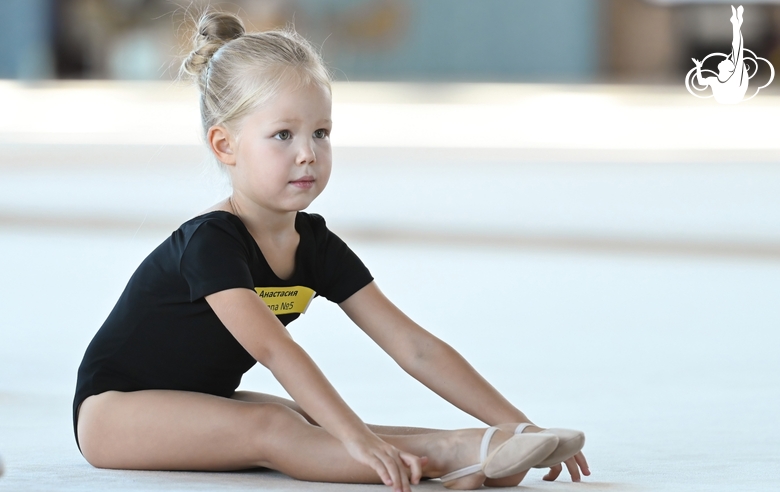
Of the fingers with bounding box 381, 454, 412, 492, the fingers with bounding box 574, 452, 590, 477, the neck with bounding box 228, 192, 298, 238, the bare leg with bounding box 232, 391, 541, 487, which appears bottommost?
the fingers with bounding box 574, 452, 590, 477

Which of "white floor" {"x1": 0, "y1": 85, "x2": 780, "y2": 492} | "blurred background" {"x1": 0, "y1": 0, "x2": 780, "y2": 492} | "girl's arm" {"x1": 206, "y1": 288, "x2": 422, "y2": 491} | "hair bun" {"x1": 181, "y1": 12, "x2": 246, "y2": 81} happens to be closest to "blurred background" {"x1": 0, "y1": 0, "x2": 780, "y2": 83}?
"blurred background" {"x1": 0, "y1": 0, "x2": 780, "y2": 492}

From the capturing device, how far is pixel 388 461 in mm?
1297

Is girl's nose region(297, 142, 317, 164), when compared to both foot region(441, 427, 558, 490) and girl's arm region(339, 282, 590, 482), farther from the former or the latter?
foot region(441, 427, 558, 490)

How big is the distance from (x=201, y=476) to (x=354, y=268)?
0.39 metres

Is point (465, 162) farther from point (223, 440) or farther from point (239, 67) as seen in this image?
point (223, 440)

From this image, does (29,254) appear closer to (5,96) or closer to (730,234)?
(5,96)

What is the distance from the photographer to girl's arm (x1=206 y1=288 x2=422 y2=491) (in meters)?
1.30

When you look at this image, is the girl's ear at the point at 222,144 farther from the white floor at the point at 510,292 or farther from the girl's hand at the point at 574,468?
the girl's hand at the point at 574,468

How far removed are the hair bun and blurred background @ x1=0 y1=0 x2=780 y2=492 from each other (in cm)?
159

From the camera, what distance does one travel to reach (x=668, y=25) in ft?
21.4

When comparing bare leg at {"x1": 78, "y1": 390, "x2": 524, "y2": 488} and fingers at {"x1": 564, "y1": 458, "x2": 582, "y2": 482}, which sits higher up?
bare leg at {"x1": 78, "y1": 390, "x2": 524, "y2": 488}

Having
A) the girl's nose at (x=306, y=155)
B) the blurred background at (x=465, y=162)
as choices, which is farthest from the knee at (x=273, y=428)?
the blurred background at (x=465, y=162)

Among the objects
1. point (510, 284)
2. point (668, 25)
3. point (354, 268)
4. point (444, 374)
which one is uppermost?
point (668, 25)

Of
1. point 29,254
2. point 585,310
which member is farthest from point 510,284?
point 29,254
